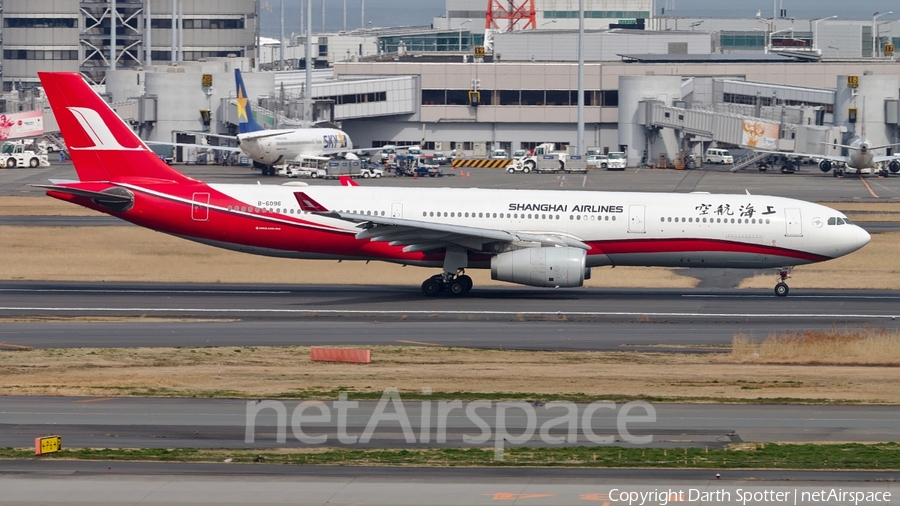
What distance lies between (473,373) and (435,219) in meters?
15.9

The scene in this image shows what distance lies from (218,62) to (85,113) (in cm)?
8203

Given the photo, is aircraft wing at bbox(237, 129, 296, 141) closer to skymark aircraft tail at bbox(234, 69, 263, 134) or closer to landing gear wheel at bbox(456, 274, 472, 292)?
skymark aircraft tail at bbox(234, 69, 263, 134)

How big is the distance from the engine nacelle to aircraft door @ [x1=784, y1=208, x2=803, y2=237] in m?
8.38

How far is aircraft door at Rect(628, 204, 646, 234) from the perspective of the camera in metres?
44.5

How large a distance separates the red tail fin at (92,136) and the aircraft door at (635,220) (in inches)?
733

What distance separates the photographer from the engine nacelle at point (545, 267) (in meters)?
42.4

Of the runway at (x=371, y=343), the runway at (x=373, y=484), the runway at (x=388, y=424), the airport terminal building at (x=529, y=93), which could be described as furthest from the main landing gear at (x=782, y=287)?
the airport terminal building at (x=529, y=93)

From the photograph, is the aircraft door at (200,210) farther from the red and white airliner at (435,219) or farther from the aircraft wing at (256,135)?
the aircraft wing at (256,135)

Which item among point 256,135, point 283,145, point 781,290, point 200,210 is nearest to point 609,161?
point 283,145

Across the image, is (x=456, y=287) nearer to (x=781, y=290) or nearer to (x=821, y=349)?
(x=781, y=290)

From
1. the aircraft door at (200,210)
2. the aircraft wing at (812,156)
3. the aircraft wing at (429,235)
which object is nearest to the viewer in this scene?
the aircraft wing at (429,235)

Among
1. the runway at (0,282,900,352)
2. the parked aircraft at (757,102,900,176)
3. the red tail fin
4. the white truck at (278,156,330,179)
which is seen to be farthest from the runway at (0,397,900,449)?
the parked aircraft at (757,102,900,176)

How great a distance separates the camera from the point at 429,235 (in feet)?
142

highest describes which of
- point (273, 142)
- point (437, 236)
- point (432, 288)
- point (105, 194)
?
point (273, 142)
